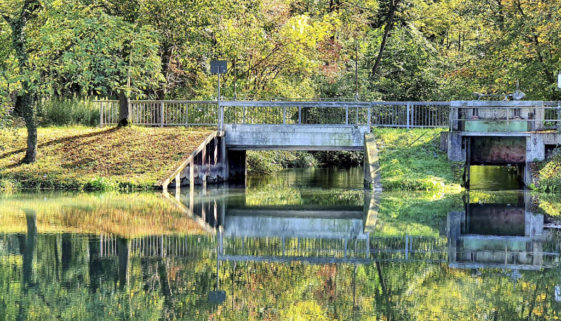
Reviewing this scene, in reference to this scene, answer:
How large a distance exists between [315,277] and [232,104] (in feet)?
72.1

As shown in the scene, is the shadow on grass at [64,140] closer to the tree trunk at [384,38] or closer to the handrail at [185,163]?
the handrail at [185,163]

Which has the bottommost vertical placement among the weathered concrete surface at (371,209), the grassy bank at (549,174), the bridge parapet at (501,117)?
the weathered concrete surface at (371,209)

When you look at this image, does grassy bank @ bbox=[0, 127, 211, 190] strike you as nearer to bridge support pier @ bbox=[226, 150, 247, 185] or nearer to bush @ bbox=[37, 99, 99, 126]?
bush @ bbox=[37, 99, 99, 126]

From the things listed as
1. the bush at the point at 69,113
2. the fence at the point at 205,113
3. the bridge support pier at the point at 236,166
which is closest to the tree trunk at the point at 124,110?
the fence at the point at 205,113

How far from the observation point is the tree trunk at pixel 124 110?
35.4 meters

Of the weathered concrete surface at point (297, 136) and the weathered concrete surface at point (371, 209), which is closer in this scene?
the weathered concrete surface at point (371, 209)

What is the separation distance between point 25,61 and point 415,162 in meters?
14.2

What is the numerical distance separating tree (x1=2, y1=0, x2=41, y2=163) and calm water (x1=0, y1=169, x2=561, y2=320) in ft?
19.7

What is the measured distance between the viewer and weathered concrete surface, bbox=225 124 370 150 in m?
34.0

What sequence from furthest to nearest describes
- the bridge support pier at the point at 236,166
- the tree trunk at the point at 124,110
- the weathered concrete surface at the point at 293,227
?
the bridge support pier at the point at 236,166 → the tree trunk at the point at 124,110 → the weathered concrete surface at the point at 293,227

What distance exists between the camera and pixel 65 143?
33219 mm

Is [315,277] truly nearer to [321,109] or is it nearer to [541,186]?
[541,186]

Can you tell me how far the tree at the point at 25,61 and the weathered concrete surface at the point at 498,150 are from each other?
16062mm

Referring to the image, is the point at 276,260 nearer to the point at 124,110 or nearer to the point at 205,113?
the point at 124,110
